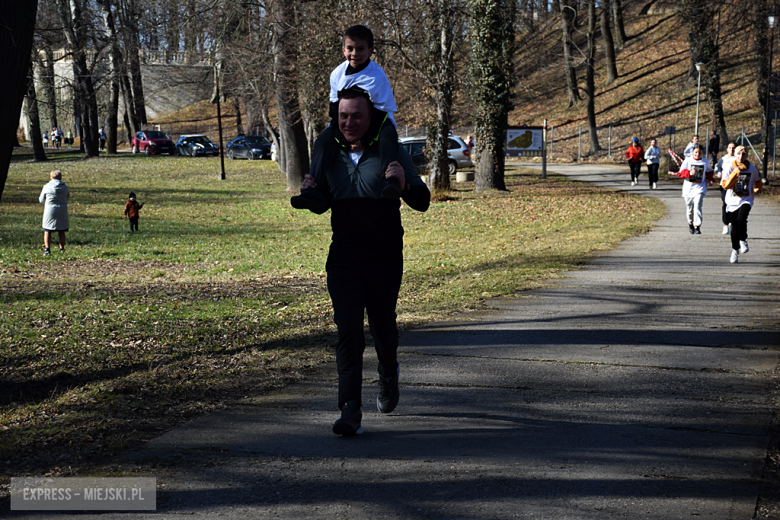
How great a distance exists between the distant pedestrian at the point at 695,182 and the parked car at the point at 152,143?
142 ft

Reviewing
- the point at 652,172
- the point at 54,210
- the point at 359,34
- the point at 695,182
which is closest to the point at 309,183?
the point at 359,34

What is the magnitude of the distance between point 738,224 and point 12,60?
1038cm

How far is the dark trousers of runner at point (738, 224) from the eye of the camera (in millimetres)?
11961

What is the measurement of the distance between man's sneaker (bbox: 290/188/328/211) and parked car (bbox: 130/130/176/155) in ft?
168

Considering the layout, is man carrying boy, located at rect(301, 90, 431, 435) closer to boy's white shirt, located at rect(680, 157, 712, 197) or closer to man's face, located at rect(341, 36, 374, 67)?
man's face, located at rect(341, 36, 374, 67)

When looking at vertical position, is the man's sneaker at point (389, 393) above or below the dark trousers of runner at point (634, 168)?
below

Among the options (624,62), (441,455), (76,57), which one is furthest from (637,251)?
(624,62)

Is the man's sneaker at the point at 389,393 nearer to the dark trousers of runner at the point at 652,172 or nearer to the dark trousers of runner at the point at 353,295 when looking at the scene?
the dark trousers of runner at the point at 353,295

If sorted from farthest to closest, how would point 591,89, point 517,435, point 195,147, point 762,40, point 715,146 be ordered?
point 195,147 → point 591,89 → point 715,146 → point 762,40 → point 517,435

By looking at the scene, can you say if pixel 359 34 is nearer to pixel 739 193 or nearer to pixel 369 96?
pixel 369 96

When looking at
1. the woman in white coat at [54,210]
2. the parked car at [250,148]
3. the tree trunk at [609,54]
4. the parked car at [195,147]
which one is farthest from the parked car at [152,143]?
the woman in white coat at [54,210]

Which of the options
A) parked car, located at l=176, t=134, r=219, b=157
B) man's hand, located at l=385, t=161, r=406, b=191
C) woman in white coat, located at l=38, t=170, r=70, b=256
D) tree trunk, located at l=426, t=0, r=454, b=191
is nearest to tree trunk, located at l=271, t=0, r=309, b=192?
tree trunk, located at l=426, t=0, r=454, b=191

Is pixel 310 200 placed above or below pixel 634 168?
below

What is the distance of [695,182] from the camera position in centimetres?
1523
